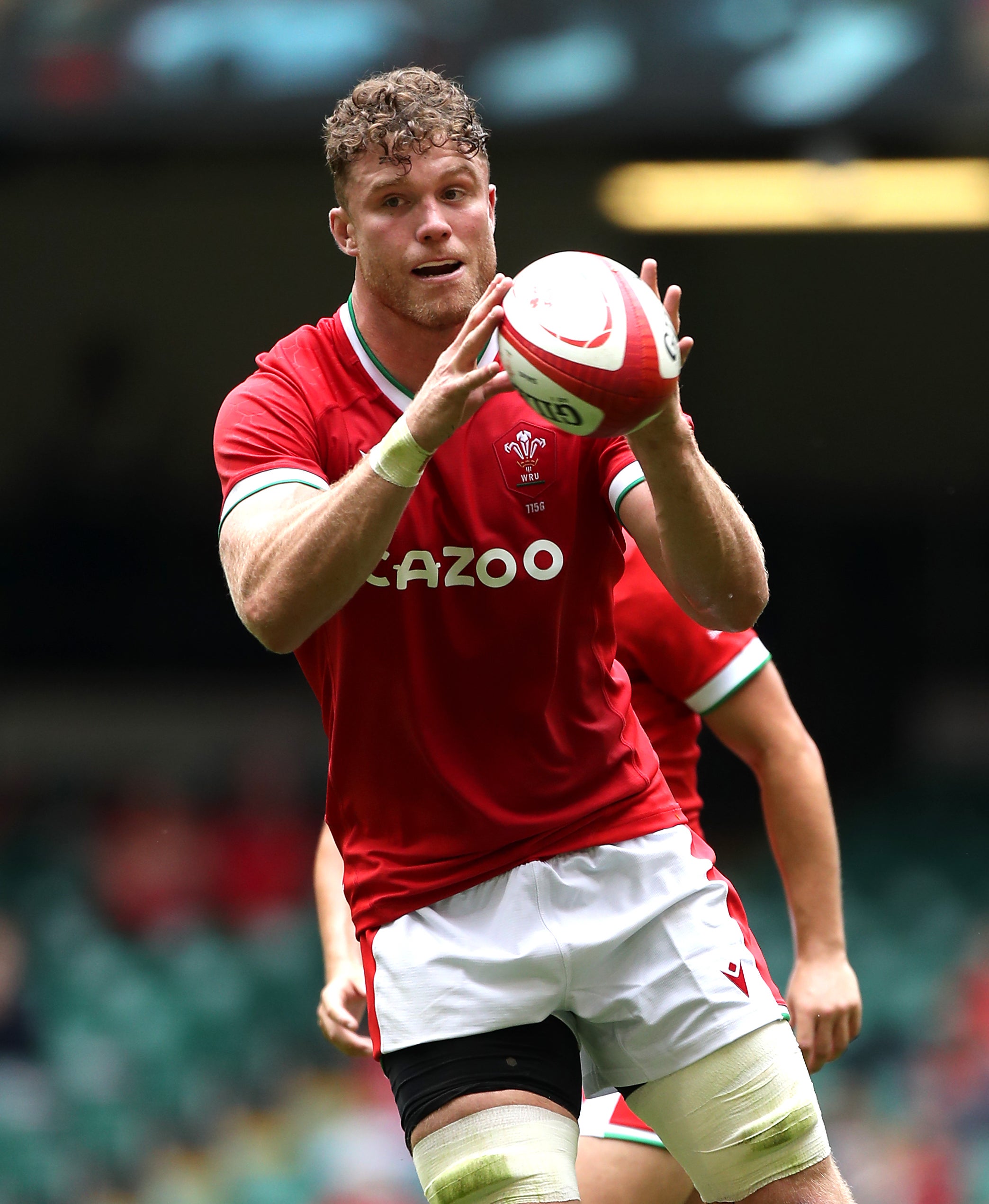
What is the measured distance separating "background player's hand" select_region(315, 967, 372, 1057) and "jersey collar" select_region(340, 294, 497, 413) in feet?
3.99

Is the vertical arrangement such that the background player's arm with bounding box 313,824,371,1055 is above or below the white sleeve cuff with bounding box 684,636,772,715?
below

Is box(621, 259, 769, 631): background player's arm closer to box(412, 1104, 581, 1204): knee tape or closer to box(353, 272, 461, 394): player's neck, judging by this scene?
box(353, 272, 461, 394): player's neck

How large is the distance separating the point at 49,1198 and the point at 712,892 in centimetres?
627

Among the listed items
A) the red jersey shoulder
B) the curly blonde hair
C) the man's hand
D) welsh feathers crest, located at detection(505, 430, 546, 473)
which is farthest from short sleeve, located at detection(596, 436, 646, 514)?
the curly blonde hair

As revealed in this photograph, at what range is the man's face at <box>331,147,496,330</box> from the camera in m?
2.73

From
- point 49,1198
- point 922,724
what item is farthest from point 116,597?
point 922,724

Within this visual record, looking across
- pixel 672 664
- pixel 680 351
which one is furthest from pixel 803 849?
pixel 680 351

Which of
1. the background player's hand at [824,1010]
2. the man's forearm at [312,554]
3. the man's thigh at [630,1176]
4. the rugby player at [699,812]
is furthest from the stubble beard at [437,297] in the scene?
the man's thigh at [630,1176]

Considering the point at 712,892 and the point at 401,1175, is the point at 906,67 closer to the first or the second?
the point at 401,1175

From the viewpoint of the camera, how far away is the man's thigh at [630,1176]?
3373 mm

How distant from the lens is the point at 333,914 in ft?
11.6

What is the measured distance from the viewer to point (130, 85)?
9391 mm

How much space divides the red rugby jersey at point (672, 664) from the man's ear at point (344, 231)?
2.88ft

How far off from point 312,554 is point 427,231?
64 cm
